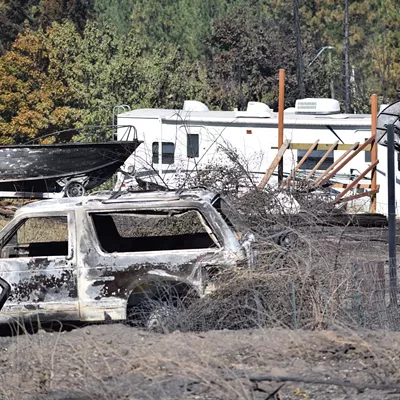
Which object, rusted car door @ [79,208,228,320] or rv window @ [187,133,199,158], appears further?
rv window @ [187,133,199,158]

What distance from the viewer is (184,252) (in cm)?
834

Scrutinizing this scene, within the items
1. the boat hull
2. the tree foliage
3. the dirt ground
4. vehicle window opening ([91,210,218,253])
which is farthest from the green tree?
the dirt ground

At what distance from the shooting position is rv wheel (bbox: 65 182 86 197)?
64.1 feet

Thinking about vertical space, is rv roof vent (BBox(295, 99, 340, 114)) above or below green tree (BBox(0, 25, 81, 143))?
below

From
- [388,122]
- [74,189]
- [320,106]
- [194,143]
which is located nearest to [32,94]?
[194,143]

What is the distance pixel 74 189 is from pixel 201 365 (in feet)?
46.7

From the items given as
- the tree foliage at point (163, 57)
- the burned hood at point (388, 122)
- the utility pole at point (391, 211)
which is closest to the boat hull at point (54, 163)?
the burned hood at point (388, 122)

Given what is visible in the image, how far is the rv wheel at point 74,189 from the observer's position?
19547 mm

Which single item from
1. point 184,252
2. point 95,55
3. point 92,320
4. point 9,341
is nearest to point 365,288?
point 184,252

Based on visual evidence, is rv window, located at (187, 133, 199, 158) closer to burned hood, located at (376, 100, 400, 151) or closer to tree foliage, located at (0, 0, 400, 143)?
burned hood, located at (376, 100, 400, 151)

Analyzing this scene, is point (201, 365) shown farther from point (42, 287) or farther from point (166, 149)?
point (166, 149)

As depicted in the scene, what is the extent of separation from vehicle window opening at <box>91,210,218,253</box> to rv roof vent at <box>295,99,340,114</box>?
10.7 meters

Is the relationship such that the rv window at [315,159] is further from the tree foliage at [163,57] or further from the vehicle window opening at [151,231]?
the tree foliage at [163,57]

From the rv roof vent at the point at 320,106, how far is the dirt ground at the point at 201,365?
49.7 feet
